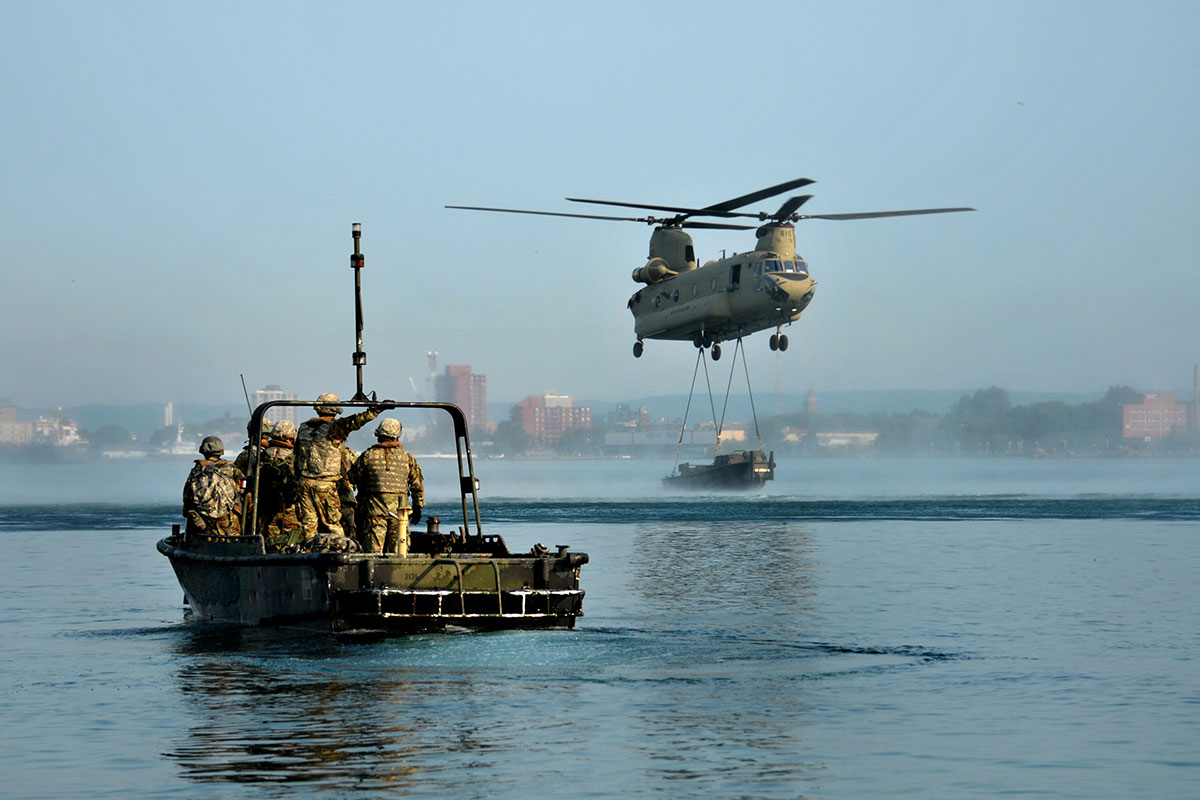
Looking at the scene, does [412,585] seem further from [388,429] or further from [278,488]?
[278,488]

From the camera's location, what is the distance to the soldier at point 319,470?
20922 millimetres

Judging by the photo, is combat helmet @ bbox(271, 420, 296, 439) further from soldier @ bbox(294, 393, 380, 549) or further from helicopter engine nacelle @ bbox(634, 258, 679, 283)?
helicopter engine nacelle @ bbox(634, 258, 679, 283)

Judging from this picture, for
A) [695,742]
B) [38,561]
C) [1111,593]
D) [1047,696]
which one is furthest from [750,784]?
[38,561]

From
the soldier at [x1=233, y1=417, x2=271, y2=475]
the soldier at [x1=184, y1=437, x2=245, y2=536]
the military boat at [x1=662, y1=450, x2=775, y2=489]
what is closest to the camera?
the soldier at [x1=233, y1=417, x2=271, y2=475]

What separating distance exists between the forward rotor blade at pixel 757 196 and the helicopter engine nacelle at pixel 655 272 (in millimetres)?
6918

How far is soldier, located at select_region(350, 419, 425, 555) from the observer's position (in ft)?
67.5

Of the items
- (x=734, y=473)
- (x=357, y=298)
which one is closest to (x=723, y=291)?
(x=357, y=298)

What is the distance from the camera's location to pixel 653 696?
1639 cm

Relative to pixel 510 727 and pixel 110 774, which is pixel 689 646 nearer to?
pixel 510 727

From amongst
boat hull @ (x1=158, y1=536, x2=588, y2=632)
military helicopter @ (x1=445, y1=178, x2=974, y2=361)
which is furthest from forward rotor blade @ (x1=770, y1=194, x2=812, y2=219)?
boat hull @ (x1=158, y1=536, x2=588, y2=632)

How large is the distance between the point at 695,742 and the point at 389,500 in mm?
7804

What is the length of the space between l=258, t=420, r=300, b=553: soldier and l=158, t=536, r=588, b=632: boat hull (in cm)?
180

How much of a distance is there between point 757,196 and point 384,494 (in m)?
35.7

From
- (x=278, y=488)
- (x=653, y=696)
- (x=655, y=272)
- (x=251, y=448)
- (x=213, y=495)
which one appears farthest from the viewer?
(x=655, y=272)
